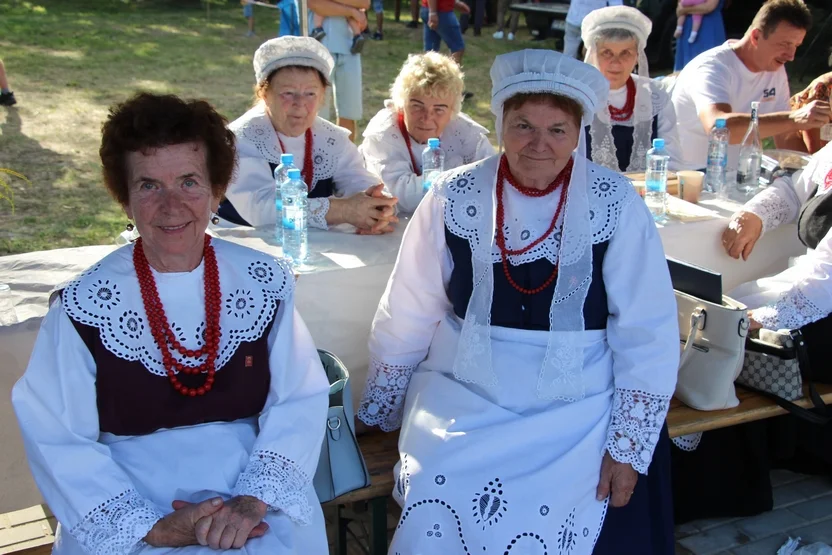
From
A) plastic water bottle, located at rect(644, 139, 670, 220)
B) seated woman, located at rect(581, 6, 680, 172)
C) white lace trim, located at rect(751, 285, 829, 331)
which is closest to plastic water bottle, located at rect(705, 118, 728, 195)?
seated woman, located at rect(581, 6, 680, 172)

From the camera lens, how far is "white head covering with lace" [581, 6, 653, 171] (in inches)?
167

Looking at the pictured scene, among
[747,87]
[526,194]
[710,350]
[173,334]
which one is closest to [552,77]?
→ [526,194]

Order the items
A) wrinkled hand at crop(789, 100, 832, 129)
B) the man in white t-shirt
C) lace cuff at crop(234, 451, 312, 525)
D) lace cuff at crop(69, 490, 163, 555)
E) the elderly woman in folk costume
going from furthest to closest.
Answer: the man in white t-shirt < wrinkled hand at crop(789, 100, 832, 129) < the elderly woman in folk costume < lace cuff at crop(234, 451, 312, 525) < lace cuff at crop(69, 490, 163, 555)

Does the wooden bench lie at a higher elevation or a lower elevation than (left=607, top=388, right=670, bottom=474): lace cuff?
lower

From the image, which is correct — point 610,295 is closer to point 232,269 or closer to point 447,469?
point 447,469

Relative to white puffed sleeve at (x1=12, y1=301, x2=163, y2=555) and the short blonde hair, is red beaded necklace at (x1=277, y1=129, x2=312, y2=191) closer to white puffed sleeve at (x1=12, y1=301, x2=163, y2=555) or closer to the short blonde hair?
the short blonde hair

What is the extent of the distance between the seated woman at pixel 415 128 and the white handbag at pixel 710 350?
4.30 feet

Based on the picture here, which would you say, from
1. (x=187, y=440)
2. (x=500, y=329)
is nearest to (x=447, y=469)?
(x=500, y=329)

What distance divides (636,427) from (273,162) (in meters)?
1.77

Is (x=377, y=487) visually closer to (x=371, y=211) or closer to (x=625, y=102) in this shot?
(x=371, y=211)

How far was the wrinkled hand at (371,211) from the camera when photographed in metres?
3.22

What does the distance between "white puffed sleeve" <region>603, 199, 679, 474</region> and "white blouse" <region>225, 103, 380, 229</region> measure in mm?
1285

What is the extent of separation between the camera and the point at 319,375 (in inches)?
86.7

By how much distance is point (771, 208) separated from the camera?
3.46 m
